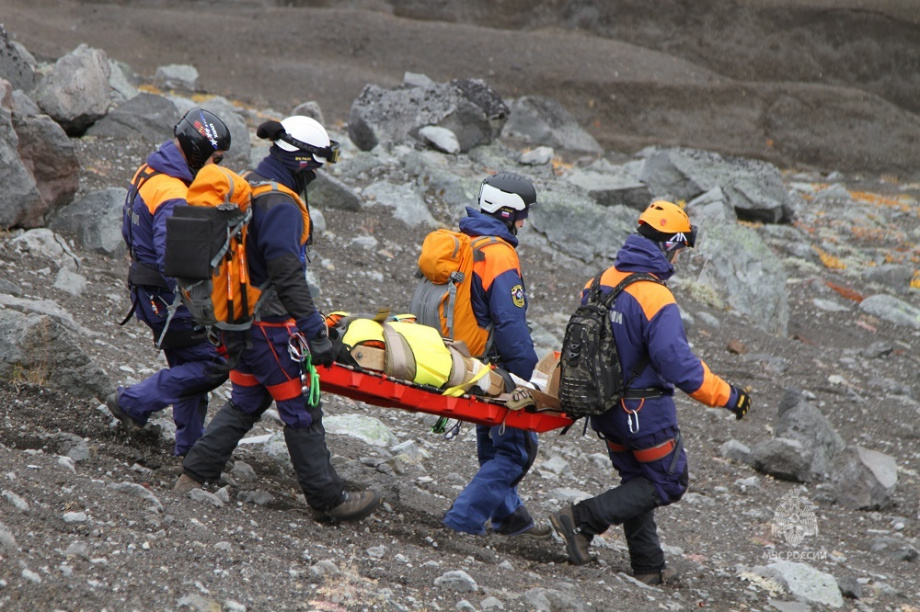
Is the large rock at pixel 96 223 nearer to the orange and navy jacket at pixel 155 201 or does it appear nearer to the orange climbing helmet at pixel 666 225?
the orange and navy jacket at pixel 155 201

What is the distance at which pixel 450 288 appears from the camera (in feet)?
18.0

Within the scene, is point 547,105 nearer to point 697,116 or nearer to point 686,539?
point 697,116

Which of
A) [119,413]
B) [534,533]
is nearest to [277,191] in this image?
[119,413]

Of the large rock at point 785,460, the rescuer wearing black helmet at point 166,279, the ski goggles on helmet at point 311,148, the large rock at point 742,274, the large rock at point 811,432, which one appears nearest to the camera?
the ski goggles on helmet at point 311,148

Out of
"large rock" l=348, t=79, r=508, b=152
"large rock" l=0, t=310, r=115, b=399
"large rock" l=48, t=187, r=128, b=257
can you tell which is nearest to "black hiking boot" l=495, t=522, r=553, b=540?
"large rock" l=0, t=310, r=115, b=399

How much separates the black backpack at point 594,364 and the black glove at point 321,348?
1345 millimetres

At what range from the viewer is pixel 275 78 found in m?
34.0

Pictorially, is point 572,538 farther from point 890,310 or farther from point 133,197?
point 890,310

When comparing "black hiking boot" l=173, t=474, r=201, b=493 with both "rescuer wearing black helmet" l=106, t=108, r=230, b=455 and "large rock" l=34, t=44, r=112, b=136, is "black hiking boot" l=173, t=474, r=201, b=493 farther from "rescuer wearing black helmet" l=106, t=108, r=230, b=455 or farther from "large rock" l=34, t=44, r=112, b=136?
"large rock" l=34, t=44, r=112, b=136

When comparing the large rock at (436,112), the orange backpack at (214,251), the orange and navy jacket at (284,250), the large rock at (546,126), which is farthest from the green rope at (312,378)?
the large rock at (546,126)

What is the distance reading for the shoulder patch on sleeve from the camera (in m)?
5.40

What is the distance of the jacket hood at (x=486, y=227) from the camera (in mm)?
5516

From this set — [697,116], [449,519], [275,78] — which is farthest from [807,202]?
[449,519]

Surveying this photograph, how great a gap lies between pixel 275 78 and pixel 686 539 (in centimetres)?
2993
